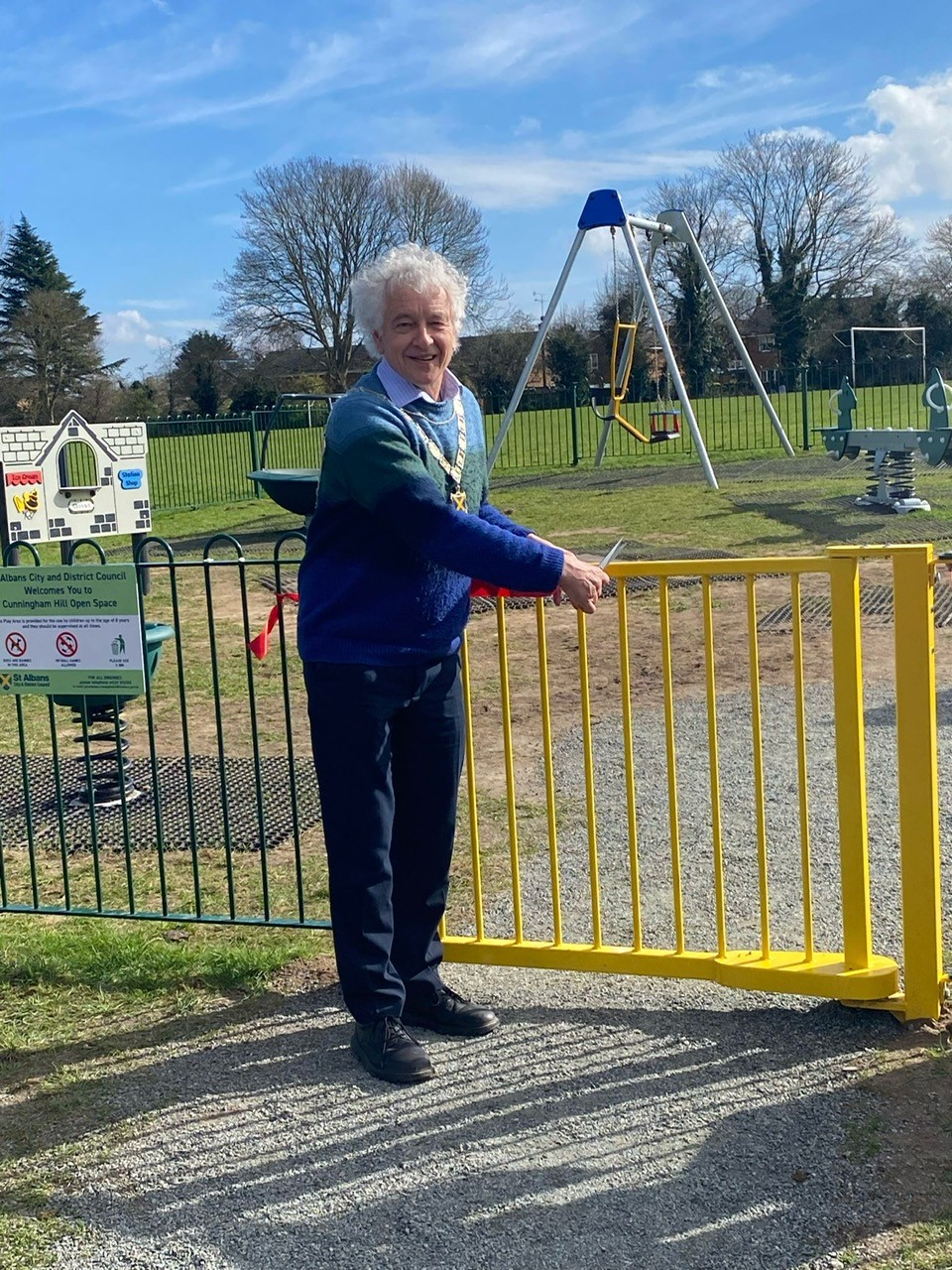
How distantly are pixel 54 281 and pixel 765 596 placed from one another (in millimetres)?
47824

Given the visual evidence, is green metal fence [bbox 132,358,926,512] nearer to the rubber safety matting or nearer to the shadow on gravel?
the rubber safety matting

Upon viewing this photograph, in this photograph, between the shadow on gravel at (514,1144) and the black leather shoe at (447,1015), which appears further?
the black leather shoe at (447,1015)

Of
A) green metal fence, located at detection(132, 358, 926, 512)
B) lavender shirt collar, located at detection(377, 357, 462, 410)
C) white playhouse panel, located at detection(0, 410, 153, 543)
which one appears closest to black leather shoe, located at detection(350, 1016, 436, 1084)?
lavender shirt collar, located at detection(377, 357, 462, 410)

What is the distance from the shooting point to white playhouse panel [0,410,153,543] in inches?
390

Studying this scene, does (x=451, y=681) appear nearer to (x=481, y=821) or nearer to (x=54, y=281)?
(x=481, y=821)

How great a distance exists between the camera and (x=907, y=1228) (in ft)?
8.30

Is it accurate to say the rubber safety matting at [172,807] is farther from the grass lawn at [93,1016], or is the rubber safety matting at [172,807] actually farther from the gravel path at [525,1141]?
the gravel path at [525,1141]

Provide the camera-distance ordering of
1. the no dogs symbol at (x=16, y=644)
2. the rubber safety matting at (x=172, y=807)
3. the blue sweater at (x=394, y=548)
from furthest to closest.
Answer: the rubber safety matting at (x=172, y=807) → the no dogs symbol at (x=16, y=644) → the blue sweater at (x=394, y=548)

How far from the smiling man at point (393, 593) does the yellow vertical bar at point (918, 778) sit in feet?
2.75

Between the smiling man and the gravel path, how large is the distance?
0.26m

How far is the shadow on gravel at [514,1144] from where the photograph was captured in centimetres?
259

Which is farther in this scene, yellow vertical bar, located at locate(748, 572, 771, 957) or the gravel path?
yellow vertical bar, located at locate(748, 572, 771, 957)

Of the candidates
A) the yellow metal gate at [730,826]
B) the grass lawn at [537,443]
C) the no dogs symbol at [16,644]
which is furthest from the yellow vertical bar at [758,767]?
the grass lawn at [537,443]

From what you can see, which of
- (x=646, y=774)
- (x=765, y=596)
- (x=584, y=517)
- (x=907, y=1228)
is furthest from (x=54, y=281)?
(x=907, y=1228)
